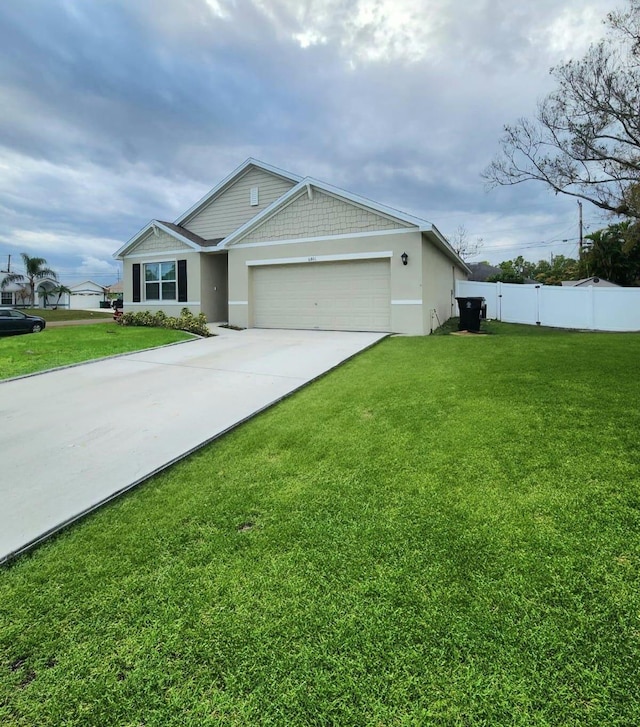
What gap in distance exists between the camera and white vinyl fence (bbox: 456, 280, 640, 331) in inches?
604

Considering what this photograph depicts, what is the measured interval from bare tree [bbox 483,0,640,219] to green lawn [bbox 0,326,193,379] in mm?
13694

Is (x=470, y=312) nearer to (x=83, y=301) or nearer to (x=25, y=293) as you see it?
(x=25, y=293)

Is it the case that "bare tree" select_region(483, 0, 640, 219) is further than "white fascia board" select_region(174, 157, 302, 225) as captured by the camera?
No

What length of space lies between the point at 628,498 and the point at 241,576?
260cm

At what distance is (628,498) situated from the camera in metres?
2.76

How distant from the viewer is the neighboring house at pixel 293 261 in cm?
1245

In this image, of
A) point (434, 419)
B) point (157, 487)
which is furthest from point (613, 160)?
point (157, 487)

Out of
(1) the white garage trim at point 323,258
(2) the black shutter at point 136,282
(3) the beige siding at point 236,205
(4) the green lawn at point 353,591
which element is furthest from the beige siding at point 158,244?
(4) the green lawn at point 353,591

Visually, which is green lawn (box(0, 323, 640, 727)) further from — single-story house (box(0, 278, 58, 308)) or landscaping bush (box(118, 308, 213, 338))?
single-story house (box(0, 278, 58, 308))

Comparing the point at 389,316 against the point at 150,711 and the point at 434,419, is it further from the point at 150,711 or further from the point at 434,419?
the point at 150,711

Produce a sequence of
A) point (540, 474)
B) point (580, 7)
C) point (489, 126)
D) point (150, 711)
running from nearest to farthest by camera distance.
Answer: point (150, 711) < point (540, 474) < point (580, 7) < point (489, 126)

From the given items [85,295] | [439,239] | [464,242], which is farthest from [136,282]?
[85,295]

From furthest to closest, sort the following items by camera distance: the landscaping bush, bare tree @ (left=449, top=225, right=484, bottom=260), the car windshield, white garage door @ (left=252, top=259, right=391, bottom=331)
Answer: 1. bare tree @ (left=449, top=225, right=484, bottom=260)
2. the car windshield
3. the landscaping bush
4. white garage door @ (left=252, top=259, right=391, bottom=331)

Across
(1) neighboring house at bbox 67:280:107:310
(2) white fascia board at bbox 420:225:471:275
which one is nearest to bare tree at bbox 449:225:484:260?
(2) white fascia board at bbox 420:225:471:275
